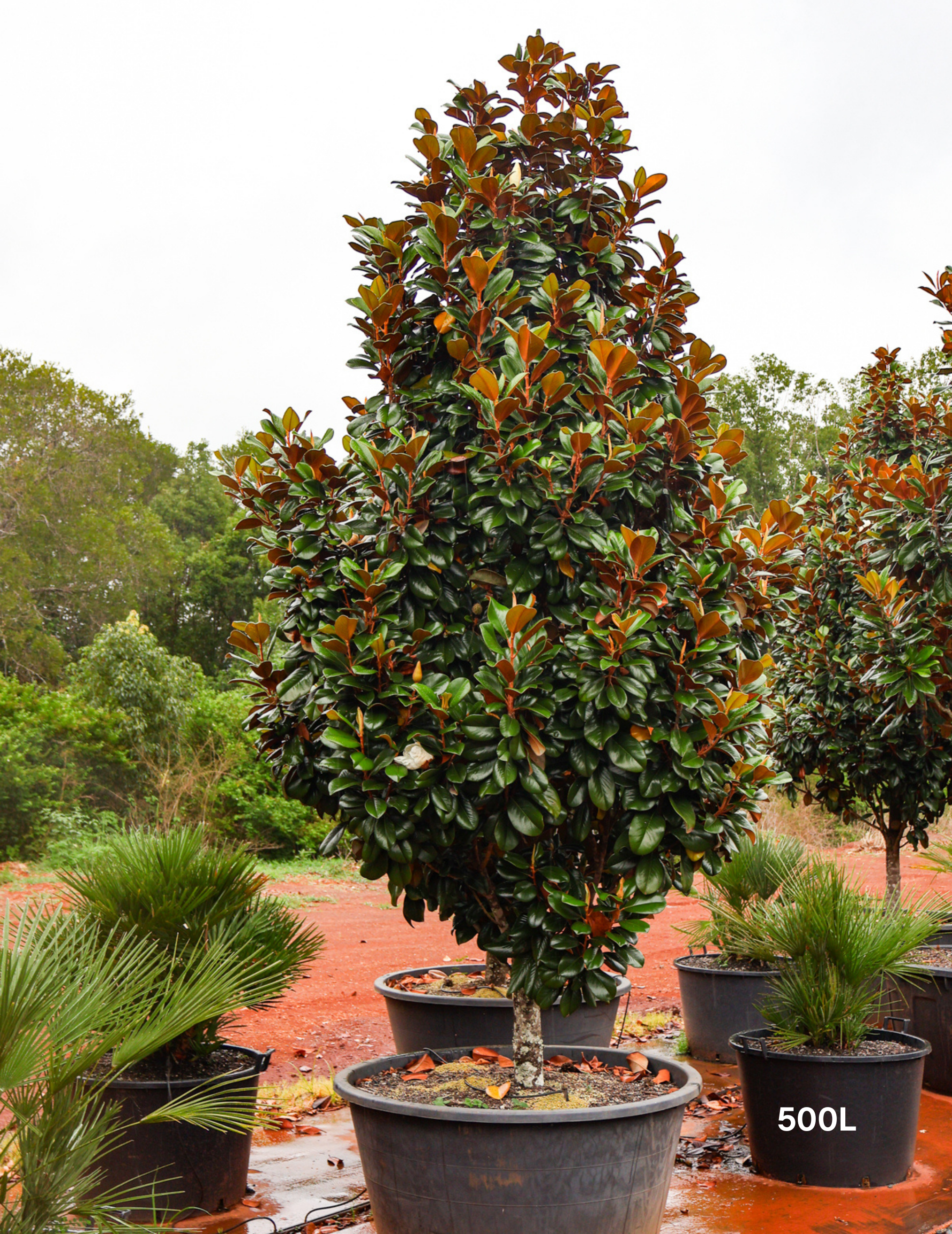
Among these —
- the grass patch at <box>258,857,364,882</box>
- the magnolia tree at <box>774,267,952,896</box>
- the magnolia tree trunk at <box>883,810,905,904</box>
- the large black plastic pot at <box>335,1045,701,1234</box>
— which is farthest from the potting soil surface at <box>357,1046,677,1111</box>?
the grass patch at <box>258,857,364,882</box>

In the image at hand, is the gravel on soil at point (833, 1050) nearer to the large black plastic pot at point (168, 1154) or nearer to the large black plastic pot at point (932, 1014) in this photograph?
the large black plastic pot at point (932, 1014)

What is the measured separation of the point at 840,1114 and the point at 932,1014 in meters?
1.51

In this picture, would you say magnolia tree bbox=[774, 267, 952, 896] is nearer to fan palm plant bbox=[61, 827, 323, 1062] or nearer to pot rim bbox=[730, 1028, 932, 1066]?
pot rim bbox=[730, 1028, 932, 1066]

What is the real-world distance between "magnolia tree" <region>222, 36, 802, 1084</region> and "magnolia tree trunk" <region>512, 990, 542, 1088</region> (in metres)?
0.01

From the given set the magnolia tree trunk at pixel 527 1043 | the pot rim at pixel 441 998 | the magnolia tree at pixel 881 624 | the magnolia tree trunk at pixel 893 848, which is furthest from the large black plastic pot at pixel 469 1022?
the magnolia tree trunk at pixel 893 848

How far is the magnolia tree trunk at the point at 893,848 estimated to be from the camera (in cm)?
652

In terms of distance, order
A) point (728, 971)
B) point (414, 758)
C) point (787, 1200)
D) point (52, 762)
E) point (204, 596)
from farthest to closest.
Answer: point (204, 596) → point (52, 762) → point (728, 971) → point (787, 1200) → point (414, 758)

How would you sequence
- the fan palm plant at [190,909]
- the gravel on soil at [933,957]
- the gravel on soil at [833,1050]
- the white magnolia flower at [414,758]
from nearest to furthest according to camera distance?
1. the white magnolia flower at [414,758]
2. the fan palm plant at [190,909]
3. the gravel on soil at [833,1050]
4. the gravel on soil at [933,957]

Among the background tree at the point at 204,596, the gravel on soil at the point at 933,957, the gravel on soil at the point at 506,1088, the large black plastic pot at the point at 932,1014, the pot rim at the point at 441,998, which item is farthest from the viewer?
the background tree at the point at 204,596

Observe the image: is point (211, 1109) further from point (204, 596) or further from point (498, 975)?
point (204, 596)

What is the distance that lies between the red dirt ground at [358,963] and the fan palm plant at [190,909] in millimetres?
880

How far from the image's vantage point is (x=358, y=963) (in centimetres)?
963

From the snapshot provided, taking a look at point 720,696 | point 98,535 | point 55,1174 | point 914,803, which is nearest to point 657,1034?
point 914,803

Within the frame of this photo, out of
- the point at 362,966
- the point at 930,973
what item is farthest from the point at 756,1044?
the point at 362,966
